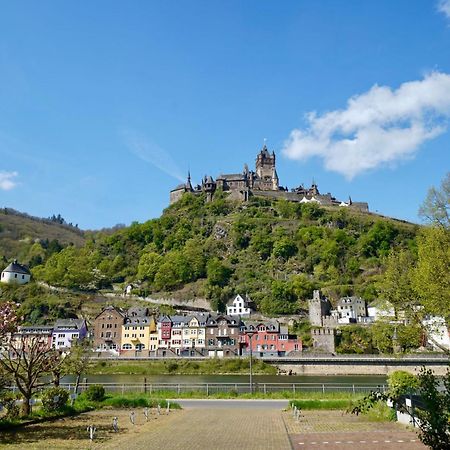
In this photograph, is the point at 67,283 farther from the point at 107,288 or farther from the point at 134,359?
the point at 134,359

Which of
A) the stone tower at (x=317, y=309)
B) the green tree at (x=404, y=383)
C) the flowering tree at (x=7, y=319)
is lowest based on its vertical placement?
the green tree at (x=404, y=383)

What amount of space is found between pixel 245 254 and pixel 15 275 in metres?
54.9

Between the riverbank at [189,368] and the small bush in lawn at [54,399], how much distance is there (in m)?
42.4

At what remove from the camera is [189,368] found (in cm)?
6525

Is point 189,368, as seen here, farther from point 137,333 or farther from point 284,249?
point 284,249

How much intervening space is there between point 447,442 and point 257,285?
291 ft

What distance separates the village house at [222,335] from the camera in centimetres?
7394

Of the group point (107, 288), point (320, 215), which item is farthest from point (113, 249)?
point (320, 215)

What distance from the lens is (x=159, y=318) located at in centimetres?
8312

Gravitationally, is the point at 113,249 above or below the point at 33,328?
above

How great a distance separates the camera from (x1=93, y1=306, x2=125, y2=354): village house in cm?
8112

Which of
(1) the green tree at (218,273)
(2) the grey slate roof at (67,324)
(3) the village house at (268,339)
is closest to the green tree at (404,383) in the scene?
(3) the village house at (268,339)

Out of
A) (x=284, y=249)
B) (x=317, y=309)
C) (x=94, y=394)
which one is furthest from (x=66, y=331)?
(x=94, y=394)

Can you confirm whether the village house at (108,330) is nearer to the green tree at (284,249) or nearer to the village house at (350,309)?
the village house at (350,309)
